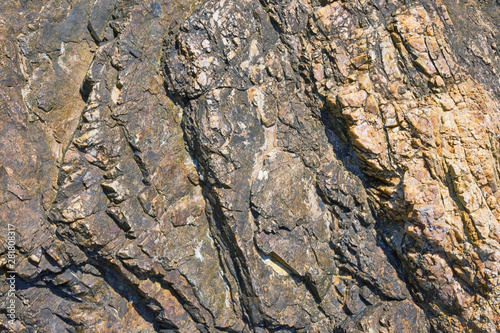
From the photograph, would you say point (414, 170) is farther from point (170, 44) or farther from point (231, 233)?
point (170, 44)

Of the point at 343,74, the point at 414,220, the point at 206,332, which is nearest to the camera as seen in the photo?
the point at 414,220

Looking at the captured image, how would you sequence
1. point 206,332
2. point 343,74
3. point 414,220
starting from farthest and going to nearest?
point 206,332, point 343,74, point 414,220

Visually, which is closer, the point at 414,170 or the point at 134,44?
the point at 414,170

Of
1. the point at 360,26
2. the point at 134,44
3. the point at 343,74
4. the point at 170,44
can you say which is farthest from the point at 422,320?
the point at 134,44

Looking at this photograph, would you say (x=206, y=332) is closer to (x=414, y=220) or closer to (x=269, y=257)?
(x=269, y=257)

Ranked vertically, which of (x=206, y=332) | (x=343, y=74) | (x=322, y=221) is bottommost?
(x=206, y=332)

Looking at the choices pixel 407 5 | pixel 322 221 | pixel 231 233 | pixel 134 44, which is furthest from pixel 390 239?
pixel 134 44

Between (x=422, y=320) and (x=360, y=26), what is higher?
(x=360, y=26)
